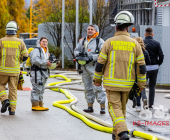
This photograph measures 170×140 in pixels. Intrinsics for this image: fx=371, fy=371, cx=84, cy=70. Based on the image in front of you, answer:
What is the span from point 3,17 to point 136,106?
2514 centimetres

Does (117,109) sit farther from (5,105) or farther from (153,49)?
(153,49)

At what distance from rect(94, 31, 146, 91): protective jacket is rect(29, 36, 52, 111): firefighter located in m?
2.86

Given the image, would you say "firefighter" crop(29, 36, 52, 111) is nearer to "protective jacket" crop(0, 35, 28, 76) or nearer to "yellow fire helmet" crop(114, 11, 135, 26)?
"protective jacket" crop(0, 35, 28, 76)

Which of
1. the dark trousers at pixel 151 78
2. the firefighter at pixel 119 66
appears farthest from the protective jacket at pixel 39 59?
the firefighter at pixel 119 66

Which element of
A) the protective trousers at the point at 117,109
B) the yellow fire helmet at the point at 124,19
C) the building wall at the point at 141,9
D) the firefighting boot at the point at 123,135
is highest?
the building wall at the point at 141,9

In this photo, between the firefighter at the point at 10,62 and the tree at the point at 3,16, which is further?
the tree at the point at 3,16

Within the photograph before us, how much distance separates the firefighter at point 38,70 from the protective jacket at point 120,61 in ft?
9.39

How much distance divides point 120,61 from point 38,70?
3.21 m

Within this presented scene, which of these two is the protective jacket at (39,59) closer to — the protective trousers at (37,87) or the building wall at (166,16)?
the protective trousers at (37,87)

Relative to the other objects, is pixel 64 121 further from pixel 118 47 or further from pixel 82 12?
pixel 82 12

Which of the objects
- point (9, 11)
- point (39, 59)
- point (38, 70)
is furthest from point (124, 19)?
point (9, 11)

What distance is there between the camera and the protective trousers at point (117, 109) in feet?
16.4

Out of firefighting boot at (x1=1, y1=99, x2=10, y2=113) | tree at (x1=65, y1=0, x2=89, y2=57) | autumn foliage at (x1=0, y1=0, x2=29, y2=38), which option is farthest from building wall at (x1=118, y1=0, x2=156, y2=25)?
autumn foliage at (x1=0, y1=0, x2=29, y2=38)

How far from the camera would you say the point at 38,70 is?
8.00 metres
